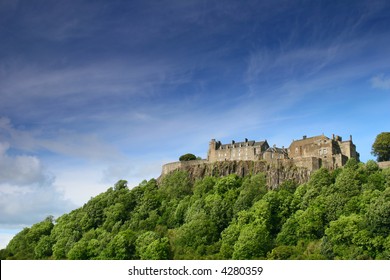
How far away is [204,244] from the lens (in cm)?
6938

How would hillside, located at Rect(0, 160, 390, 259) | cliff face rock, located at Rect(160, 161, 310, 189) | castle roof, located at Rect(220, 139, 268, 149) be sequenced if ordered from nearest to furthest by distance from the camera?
hillside, located at Rect(0, 160, 390, 259) → cliff face rock, located at Rect(160, 161, 310, 189) → castle roof, located at Rect(220, 139, 268, 149)

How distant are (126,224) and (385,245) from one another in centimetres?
4413

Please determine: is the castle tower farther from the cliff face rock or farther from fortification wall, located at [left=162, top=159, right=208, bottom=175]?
the cliff face rock

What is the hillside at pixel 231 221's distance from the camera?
58.0 metres

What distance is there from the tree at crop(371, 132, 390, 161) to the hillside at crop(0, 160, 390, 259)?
9645mm

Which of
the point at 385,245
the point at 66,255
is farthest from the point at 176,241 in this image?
the point at 385,245

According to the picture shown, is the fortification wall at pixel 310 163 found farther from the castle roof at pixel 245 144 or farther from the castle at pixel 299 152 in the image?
the castle roof at pixel 245 144

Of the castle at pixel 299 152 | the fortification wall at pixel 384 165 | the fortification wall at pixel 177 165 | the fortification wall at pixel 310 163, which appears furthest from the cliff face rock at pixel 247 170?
the fortification wall at pixel 384 165

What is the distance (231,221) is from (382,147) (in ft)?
91.2

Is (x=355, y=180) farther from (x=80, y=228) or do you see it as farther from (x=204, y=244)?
(x=80, y=228)

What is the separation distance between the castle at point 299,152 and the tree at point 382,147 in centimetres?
332

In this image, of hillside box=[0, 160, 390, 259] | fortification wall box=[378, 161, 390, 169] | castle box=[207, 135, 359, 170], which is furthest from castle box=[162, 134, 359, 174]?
fortification wall box=[378, 161, 390, 169]

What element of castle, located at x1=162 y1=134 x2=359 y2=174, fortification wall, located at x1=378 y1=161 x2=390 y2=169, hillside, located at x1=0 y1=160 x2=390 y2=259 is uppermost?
castle, located at x1=162 y1=134 x2=359 y2=174

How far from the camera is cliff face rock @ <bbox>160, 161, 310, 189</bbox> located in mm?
78125
